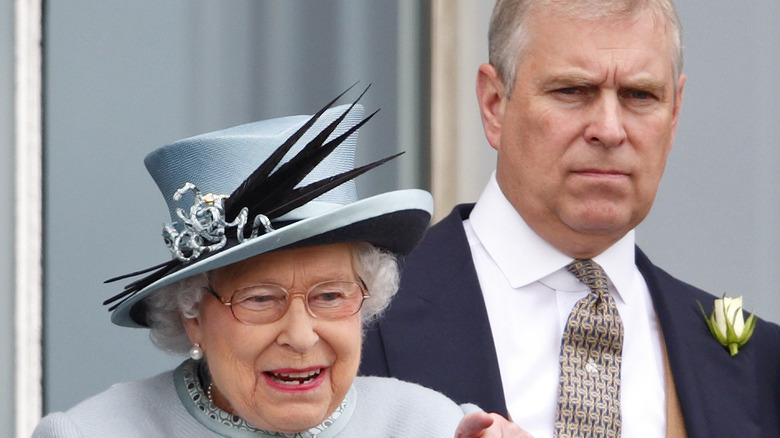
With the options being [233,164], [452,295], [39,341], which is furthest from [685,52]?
[233,164]

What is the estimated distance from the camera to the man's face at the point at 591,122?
331 centimetres

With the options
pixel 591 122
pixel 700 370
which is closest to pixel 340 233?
pixel 591 122

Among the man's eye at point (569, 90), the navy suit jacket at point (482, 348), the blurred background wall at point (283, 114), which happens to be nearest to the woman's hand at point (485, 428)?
the navy suit jacket at point (482, 348)

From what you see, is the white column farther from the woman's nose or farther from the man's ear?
the woman's nose

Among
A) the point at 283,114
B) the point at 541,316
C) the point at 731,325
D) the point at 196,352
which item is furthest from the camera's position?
the point at 283,114

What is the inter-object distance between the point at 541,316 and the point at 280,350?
3.50ft

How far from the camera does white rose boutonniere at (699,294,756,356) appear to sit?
353 cm

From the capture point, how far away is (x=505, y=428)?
2561 millimetres

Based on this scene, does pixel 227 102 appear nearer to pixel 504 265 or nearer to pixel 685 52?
pixel 504 265

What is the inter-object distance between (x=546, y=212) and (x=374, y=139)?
62.9 inches

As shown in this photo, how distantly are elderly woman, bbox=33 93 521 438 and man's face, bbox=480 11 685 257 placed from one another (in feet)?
2.50

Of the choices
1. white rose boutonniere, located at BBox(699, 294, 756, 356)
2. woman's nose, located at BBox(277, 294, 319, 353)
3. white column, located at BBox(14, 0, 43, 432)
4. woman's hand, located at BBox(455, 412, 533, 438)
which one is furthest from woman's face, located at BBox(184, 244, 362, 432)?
white column, located at BBox(14, 0, 43, 432)

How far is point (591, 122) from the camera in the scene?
3.31 m

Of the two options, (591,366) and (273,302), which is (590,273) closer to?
(591,366)
